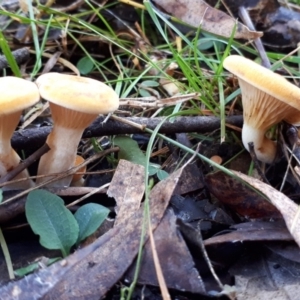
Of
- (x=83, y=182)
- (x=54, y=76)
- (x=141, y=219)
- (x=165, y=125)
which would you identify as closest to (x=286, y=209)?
(x=141, y=219)

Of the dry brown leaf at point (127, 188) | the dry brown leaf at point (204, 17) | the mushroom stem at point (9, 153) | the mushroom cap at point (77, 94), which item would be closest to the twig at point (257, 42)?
the dry brown leaf at point (204, 17)

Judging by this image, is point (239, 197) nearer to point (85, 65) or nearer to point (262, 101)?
point (262, 101)

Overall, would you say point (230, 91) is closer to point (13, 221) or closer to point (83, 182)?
point (83, 182)

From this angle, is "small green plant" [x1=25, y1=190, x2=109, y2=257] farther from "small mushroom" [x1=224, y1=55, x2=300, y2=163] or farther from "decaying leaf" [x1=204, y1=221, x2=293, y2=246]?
"small mushroom" [x1=224, y1=55, x2=300, y2=163]

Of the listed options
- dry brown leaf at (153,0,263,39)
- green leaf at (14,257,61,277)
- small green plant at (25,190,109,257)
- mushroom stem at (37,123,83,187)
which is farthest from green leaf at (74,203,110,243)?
dry brown leaf at (153,0,263,39)

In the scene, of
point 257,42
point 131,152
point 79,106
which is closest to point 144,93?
point 131,152

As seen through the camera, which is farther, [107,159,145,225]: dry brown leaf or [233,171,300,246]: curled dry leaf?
[107,159,145,225]: dry brown leaf

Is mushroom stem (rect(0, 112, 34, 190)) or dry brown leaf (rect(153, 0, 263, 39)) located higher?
dry brown leaf (rect(153, 0, 263, 39))
